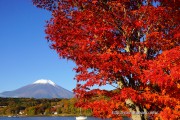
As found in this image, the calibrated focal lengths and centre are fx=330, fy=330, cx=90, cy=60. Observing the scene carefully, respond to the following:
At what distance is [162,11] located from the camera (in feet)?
40.7

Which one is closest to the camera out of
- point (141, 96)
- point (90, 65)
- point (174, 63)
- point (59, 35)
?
point (174, 63)

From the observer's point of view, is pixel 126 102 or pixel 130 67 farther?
pixel 126 102

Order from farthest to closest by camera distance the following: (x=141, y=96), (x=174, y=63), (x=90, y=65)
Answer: (x=90, y=65) → (x=141, y=96) → (x=174, y=63)

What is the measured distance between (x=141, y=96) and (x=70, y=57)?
11.9ft

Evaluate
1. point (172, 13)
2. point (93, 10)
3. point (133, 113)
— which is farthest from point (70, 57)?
point (172, 13)

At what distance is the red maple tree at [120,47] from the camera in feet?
39.8

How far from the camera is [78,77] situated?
1314cm

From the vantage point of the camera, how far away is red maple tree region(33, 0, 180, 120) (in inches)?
477

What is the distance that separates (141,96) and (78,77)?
104 inches

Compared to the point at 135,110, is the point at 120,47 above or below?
above

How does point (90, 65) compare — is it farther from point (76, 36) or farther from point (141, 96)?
point (141, 96)

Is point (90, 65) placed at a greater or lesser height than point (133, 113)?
greater

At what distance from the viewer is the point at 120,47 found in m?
13.0

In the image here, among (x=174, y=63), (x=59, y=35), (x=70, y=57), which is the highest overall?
(x=59, y=35)
